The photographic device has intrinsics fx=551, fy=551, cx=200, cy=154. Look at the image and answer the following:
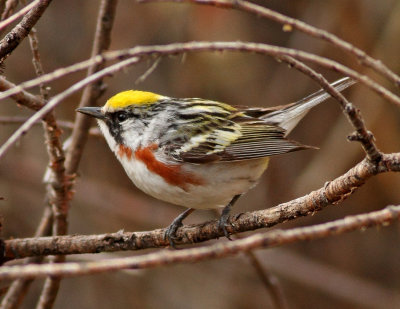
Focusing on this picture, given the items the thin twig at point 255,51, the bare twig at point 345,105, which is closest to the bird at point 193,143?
the bare twig at point 345,105

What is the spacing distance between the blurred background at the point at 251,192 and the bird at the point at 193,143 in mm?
2159

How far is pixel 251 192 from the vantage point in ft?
22.9

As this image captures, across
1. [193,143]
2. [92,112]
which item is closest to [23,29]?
[92,112]

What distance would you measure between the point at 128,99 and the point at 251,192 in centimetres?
319

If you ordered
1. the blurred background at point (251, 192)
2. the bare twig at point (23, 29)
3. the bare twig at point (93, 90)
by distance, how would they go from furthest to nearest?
the blurred background at point (251, 192)
the bare twig at point (93, 90)
the bare twig at point (23, 29)

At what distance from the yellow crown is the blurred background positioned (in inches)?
95.1

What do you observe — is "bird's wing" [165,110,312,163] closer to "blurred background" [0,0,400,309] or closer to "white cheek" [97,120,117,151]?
"white cheek" [97,120,117,151]

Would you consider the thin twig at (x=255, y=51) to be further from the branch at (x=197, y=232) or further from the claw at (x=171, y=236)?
the claw at (x=171, y=236)

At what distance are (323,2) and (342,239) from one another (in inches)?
116

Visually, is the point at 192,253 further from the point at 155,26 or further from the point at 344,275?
the point at 155,26

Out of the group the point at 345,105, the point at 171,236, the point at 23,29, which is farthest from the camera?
the point at 171,236

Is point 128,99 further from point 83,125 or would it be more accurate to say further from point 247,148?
point 247,148

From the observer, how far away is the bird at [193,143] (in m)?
3.80

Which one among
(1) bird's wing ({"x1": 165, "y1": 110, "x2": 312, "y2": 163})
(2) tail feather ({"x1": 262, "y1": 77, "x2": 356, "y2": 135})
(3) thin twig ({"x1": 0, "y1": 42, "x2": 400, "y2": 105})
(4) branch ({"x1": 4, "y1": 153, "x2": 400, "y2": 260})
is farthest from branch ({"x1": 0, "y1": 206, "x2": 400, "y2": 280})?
(2) tail feather ({"x1": 262, "y1": 77, "x2": 356, "y2": 135})
